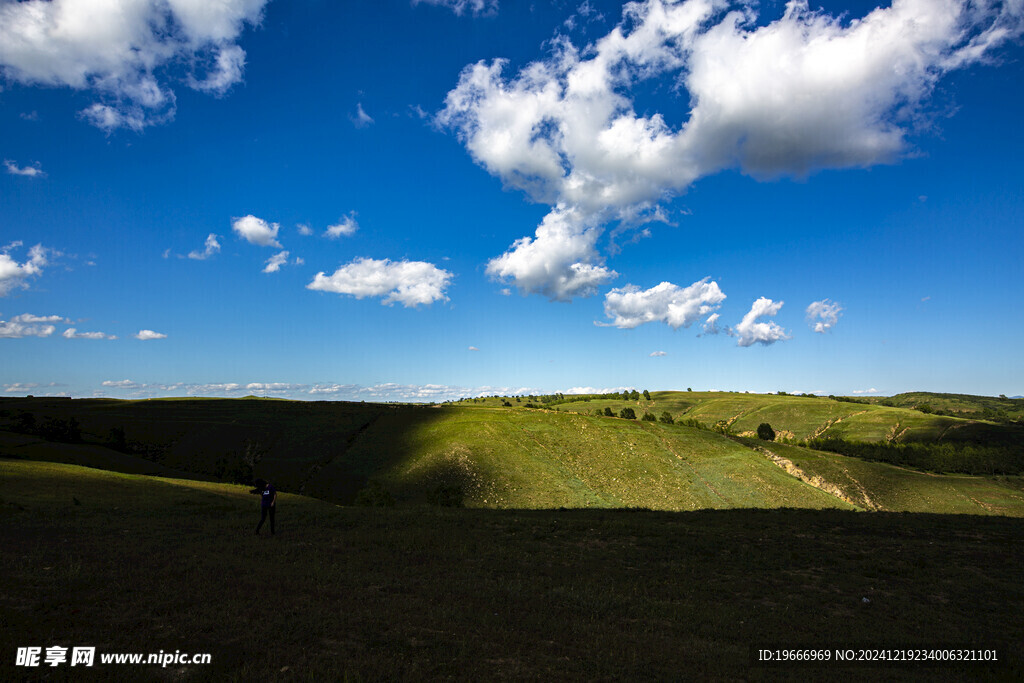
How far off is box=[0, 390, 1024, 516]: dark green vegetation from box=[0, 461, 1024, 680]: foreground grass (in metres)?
32.1

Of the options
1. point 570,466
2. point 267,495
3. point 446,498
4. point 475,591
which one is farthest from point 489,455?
point 475,591

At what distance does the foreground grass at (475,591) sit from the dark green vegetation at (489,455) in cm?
3210

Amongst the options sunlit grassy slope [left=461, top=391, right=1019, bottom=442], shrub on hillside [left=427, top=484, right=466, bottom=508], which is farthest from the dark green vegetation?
sunlit grassy slope [left=461, top=391, right=1019, bottom=442]

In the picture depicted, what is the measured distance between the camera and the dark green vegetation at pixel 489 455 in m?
80.2

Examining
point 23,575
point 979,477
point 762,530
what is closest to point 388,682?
point 23,575

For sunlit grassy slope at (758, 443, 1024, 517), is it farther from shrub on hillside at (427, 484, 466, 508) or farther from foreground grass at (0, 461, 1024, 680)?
shrub on hillside at (427, 484, 466, 508)

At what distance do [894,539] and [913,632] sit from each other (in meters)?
18.1

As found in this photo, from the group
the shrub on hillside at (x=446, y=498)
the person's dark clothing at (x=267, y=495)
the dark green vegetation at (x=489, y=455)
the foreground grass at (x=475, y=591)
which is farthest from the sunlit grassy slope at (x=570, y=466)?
the person's dark clothing at (x=267, y=495)

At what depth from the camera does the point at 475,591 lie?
1742 cm

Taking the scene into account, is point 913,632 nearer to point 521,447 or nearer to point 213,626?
point 213,626

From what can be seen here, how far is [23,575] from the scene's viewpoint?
50.6 ft

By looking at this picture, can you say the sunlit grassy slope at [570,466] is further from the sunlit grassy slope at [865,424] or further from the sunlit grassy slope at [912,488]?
the sunlit grassy slope at [865,424]

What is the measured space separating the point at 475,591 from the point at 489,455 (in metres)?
77.6

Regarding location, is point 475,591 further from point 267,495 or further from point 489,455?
point 489,455
